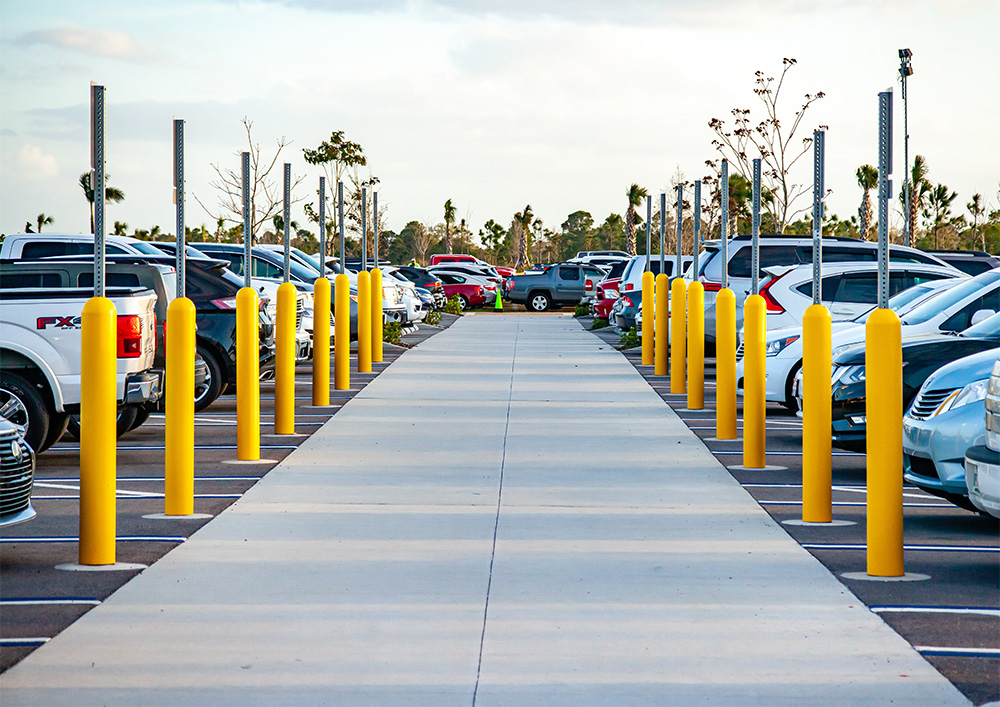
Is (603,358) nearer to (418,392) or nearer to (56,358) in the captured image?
(418,392)

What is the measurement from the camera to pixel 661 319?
60.0ft

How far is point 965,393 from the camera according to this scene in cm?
776

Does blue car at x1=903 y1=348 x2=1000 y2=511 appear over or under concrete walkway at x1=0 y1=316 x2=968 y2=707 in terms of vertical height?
over

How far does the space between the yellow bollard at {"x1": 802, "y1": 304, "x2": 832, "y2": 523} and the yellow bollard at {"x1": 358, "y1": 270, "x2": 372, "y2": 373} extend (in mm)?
11720

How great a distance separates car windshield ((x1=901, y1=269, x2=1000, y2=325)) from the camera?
38.4ft

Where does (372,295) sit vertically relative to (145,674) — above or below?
above

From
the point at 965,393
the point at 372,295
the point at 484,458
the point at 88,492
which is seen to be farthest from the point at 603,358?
the point at 88,492

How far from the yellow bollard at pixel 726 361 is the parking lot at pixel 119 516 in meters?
4.00

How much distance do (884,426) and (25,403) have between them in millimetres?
6746

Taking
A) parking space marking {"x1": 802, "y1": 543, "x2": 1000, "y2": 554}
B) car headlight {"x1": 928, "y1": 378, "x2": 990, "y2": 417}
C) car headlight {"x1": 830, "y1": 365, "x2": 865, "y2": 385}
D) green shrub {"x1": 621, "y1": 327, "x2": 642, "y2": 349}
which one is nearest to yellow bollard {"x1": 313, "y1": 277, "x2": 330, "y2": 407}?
car headlight {"x1": 830, "y1": 365, "x2": 865, "y2": 385}

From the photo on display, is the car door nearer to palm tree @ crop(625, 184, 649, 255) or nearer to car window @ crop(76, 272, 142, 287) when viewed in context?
palm tree @ crop(625, 184, 649, 255)

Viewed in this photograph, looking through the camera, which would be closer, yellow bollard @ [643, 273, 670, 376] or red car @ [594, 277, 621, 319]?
yellow bollard @ [643, 273, 670, 376]

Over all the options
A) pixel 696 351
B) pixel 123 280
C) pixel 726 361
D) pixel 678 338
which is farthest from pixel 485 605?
pixel 678 338

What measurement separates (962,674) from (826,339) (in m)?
3.14
